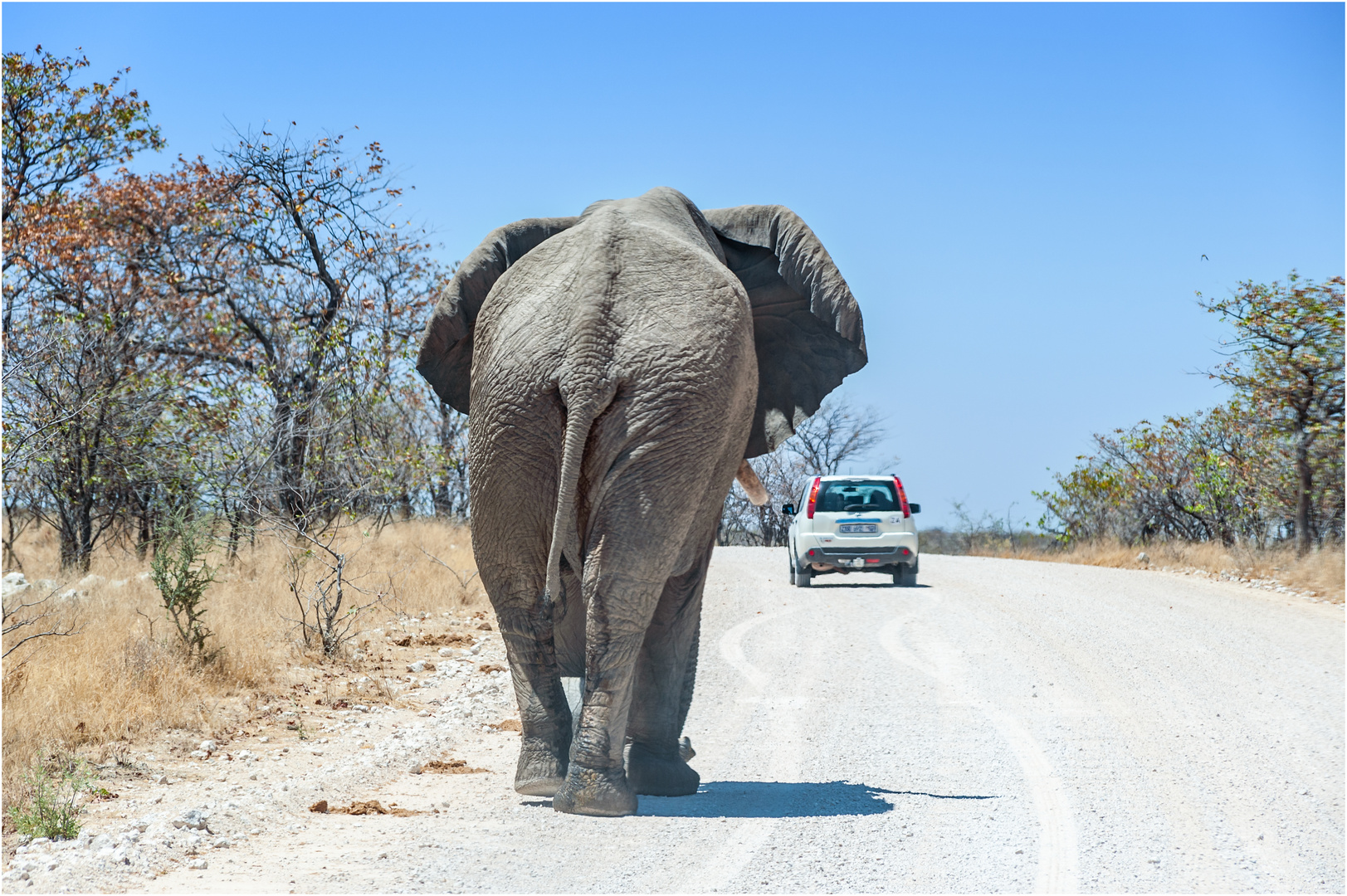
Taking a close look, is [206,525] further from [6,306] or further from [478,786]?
[478,786]

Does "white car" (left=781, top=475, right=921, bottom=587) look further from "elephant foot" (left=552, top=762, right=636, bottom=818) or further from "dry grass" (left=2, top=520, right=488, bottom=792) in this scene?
"elephant foot" (left=552, top=762, right=636, bottom=818)

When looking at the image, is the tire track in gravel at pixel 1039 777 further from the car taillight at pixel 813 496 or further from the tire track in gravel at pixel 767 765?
the car taillight at pixel 813 496

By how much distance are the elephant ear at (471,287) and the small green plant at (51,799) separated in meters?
2.47

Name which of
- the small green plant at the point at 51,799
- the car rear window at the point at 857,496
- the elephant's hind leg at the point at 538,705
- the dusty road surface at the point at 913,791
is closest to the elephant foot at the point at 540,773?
the elephant's hind leg at the point at 538,705

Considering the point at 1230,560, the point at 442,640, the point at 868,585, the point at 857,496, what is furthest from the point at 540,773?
the point at 1230,560

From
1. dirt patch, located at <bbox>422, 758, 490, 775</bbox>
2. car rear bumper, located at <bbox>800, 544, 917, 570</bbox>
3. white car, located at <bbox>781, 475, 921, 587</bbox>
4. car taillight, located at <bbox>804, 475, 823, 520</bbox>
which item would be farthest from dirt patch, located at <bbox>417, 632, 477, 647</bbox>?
car taillight, located at <bbox>804, 475, 823, 520</bbox>

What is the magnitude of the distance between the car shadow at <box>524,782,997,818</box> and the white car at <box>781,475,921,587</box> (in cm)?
1220

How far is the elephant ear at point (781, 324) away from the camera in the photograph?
6.06m

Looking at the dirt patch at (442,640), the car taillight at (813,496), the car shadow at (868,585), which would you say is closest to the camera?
the dirt patch at (442,640)

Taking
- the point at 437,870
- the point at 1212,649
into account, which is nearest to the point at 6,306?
the point at 437,870

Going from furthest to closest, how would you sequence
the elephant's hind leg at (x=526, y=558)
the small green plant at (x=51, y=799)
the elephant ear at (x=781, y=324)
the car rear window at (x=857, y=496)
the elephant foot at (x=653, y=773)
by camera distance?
1. the car rear window at (x=857, y=496)
2. the elephant ear at (x=781, y=324)
3. the elephant foot at (x=653, y=773)
4. the elephant's hind leg at (x=526, y=558)
5. the small green plant at (x=51, y=799)

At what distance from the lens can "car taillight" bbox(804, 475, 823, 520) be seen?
18875 mm

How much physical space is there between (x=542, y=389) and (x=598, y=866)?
192 cm

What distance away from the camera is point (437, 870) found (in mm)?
4441
